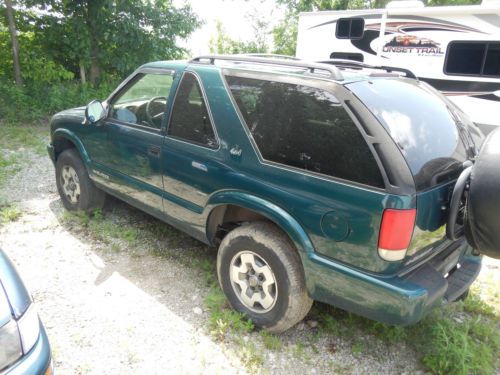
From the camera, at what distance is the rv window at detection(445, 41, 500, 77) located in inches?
255

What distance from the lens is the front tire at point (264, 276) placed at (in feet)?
7.95

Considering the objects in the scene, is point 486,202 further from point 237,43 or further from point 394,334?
point 237,43

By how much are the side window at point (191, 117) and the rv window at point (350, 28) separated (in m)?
6.21

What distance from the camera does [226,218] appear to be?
2.90m

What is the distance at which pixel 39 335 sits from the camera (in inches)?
69.1

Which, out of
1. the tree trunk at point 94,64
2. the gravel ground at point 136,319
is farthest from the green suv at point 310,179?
the tree trunk at point 94,64

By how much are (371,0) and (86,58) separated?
1411 cm

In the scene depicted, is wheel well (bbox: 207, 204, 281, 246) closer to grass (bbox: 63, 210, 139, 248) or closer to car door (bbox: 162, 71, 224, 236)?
car door (bbox: 162, 71, 224, 236)

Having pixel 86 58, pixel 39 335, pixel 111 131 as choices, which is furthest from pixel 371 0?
pixel 39 335

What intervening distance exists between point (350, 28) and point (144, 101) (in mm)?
6162

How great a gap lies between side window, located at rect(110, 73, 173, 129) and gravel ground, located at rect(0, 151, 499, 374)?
1247mm

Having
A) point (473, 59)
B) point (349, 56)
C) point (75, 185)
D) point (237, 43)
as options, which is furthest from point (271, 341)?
point (237, 43)

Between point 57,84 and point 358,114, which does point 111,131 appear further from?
point 57,84

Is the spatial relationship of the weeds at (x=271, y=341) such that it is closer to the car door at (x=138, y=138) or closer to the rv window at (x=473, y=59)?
the car door at (x=138, y=138)
